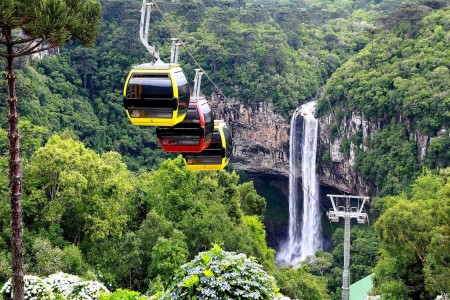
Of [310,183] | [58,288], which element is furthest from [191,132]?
[310,183]

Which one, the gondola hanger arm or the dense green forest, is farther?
the dense green forest

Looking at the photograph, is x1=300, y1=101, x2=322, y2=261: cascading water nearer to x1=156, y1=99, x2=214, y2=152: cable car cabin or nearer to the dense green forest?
the dense green forest

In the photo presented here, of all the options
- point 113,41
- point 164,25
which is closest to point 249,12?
point 164,25

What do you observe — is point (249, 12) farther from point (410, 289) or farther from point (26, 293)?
point (26, 293)

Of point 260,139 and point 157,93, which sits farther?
point 260,139

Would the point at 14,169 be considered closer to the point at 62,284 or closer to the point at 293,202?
the point at 62,284


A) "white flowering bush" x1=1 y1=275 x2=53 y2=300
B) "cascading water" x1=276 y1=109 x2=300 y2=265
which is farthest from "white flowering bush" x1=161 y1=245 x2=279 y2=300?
"cascading water" x1=276 y1=109 x2=300 y2=265

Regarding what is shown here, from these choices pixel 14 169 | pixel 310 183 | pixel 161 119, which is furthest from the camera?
pixel 310 183
